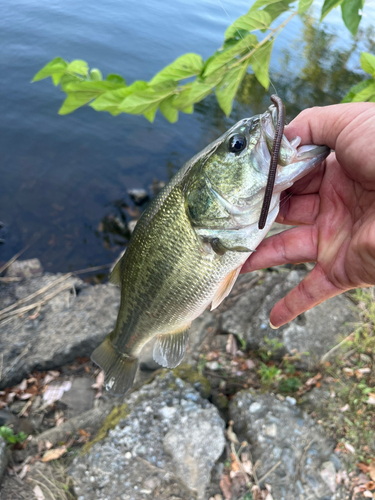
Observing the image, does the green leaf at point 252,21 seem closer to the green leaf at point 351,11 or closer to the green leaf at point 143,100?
the green leaf at point 351,11

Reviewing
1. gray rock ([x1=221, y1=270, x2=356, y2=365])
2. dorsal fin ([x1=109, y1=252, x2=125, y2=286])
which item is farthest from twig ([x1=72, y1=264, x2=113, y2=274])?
dorsal fin ([x1=109, y1=252, x2=125, y2=286])

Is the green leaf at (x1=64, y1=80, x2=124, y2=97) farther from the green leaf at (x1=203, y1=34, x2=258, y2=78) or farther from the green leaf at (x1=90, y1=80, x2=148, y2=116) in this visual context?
the green leaf at (x1=203, y1=34, x2=258, y2=78)

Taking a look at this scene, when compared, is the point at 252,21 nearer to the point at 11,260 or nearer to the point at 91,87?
the point at 91,87

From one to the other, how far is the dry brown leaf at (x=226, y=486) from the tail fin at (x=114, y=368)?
47.8 inches

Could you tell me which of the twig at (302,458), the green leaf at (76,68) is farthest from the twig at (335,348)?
the green leaf at (76,68)

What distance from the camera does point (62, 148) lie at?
28.0 ft

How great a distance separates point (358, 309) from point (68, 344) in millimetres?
3916

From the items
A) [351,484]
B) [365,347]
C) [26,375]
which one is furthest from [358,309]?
[26,375]

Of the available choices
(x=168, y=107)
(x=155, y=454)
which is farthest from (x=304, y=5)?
(x=155, y=454)

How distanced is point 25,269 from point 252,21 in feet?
18.1

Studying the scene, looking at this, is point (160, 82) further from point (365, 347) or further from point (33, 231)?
point (33, 231)

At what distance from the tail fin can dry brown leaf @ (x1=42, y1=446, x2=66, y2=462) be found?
3.26 ft

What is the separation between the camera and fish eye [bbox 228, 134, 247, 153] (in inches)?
80.1

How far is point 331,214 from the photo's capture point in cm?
242
